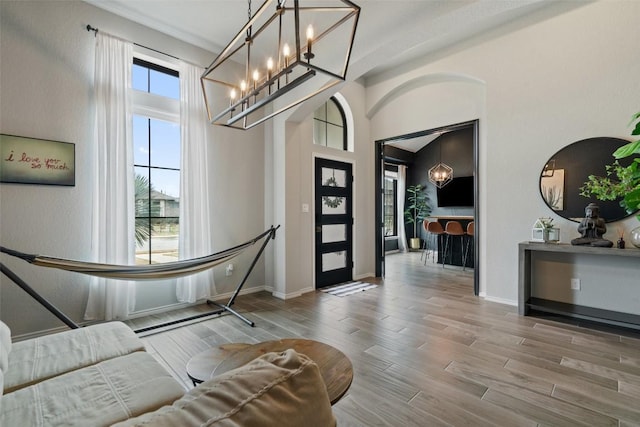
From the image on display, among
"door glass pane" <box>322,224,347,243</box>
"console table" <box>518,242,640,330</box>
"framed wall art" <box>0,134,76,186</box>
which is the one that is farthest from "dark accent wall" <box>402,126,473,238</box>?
"framed wall art" <box>0,134,76,186</box>

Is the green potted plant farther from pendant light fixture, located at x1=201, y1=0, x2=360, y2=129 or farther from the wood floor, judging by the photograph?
pendant light fixture, located at x1=201, y1=0, x2=360, y2=129

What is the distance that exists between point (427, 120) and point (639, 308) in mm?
3347

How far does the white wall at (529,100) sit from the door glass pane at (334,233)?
81.6 inches

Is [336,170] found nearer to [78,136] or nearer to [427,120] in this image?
[427,120]

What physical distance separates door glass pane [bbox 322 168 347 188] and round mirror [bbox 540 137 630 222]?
2.70m

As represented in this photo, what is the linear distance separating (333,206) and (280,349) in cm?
342

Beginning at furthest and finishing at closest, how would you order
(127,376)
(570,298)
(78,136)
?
(570,298)
(78,136)
(127,376)

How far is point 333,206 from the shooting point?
4820 millimetres

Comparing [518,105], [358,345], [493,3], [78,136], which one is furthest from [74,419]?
[518,105]

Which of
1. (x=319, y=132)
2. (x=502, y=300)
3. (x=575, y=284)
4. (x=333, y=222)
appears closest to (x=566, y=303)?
(x=575, y=284)

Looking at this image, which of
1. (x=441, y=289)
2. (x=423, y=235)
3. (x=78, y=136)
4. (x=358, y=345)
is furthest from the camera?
(x=423, y=235)

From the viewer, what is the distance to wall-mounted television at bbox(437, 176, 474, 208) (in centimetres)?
742

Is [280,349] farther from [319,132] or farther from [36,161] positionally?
[319,132]

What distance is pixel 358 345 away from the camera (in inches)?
102
